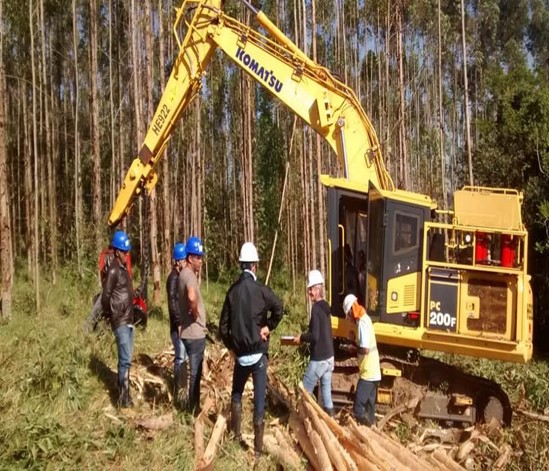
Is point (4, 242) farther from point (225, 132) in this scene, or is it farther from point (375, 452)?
point (225, 132)

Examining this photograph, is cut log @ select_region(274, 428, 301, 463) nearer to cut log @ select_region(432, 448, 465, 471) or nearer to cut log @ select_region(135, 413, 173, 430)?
cut log @ select_region(135, 413, 173, 430)

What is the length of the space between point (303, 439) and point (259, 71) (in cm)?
527

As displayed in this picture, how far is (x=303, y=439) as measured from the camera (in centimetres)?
634

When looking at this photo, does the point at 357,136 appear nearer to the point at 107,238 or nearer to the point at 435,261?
the point at 435,261

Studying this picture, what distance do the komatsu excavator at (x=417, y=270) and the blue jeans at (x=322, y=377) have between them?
3.05 feet

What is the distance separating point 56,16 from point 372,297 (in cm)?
1997

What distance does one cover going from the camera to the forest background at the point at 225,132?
15586mm

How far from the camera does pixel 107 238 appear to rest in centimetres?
1590

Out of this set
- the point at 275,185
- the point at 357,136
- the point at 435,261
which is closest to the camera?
the point at 435,261

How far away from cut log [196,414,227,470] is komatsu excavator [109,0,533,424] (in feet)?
8.00

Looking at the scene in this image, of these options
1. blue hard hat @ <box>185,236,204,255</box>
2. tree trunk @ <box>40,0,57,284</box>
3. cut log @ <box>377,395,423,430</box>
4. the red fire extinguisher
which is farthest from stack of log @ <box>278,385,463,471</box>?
tree trunk @ <box>40,0,57,284</box>

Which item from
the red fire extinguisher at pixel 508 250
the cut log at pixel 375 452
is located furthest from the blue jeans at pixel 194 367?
the red fire extinguisher at pixel 508 250

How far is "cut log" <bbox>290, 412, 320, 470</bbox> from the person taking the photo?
594cm

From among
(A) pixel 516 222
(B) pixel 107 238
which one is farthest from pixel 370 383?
(B) pixel 107 238
